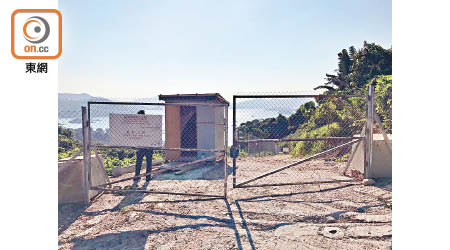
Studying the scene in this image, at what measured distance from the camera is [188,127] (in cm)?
1075

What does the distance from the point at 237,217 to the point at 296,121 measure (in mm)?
17773

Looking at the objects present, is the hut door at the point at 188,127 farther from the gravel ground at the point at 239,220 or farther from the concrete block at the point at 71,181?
the concrete block at the point at 71,181

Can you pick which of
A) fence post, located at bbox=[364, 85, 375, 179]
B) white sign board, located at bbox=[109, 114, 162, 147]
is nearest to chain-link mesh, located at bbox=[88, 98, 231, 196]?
white sign board, located at bbox=[109, 114, 162, 147]

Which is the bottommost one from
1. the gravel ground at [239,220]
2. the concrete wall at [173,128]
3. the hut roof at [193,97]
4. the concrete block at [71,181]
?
the gravel ground at [239,220]

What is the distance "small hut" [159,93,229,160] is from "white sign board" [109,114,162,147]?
449cm

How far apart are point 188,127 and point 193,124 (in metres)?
0.25

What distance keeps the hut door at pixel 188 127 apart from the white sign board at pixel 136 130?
15.7ft

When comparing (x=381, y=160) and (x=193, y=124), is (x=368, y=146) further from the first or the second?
(x=193, y=124)

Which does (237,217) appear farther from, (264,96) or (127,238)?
(264,96)

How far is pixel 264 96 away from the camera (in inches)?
223

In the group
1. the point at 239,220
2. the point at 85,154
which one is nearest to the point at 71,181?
the point at 85,154

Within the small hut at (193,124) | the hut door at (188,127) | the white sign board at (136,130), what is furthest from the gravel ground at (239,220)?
the hut door at (188,127)

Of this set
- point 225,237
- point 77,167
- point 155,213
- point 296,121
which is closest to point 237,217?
point 225,237

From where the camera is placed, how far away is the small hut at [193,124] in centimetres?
1043
